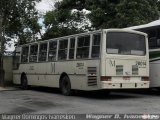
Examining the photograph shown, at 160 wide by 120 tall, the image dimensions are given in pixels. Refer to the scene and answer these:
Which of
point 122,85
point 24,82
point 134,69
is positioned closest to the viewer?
point 122,85

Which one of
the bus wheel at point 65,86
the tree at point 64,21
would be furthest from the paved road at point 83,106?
the tree at point 64,21

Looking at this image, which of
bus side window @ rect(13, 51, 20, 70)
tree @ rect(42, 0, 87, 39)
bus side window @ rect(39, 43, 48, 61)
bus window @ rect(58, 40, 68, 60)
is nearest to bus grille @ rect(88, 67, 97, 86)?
→ bus window @ rect(58, 40, 68, 60)

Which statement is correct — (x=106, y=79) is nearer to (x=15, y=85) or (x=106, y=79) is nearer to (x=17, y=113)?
(x=17, y=113)

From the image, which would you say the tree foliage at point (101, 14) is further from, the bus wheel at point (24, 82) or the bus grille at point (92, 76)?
the bus grille at point (92, 76)

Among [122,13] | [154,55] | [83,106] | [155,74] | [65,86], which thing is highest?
[122,13]

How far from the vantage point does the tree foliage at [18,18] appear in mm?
26438

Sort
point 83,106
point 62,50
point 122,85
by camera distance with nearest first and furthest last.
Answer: point 83,106 < point 122,85 < point 62,50

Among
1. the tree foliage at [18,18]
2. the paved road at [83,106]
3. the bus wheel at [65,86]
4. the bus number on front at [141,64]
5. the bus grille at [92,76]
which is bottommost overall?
the paved road at [83,106]

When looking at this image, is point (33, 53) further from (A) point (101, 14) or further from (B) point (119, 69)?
(A) point (101, 14)

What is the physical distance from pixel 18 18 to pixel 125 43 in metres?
11.6

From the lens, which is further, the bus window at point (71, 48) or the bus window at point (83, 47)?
the bus window at point (71, 48)

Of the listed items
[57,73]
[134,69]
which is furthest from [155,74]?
[57,73]

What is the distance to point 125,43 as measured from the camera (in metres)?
17.6

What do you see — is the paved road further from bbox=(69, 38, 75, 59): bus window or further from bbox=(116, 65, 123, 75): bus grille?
bbox=(69, 38, 75, 59): bus window
